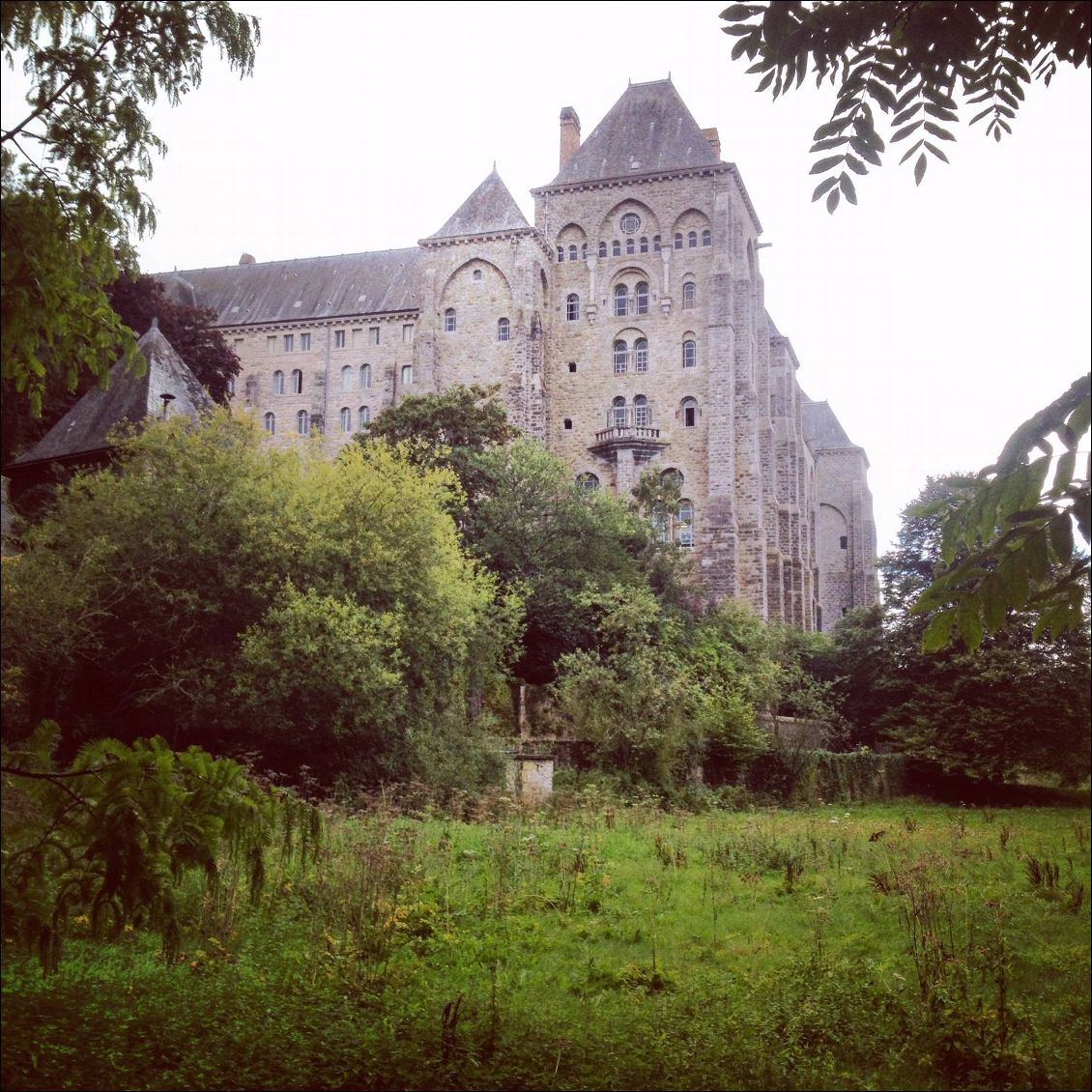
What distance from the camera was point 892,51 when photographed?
602cm

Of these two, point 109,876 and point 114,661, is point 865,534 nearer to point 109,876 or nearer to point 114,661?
point 114,661

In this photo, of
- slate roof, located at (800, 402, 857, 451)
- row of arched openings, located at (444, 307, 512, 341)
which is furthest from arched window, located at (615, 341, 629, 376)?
slate roof, located at (800, 402, 857, 451)

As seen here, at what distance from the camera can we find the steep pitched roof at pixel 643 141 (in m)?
52.6

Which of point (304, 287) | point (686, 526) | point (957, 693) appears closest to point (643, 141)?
point (686, 526)

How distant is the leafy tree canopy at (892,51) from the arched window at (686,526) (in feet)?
143

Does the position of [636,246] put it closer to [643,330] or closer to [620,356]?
[643,330]

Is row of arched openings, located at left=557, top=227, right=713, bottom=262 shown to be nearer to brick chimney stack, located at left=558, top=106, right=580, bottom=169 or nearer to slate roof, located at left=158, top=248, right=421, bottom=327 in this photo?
brick chimney stack, located at left=558, top=106, right=580, bottom=169

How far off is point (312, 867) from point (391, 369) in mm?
52490

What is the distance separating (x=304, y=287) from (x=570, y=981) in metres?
61.4

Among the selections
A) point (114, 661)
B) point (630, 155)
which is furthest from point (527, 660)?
point (630, 155)

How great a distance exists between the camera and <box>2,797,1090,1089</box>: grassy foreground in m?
6.43

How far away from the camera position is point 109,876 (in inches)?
205

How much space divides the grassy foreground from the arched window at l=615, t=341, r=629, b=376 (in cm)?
4147

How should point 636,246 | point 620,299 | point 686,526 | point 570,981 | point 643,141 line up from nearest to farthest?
point 570,981 < point 686,526 < point 636,246 < point 620,299 < point 643,141
